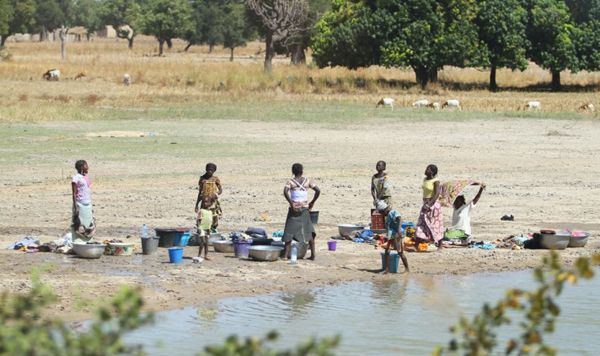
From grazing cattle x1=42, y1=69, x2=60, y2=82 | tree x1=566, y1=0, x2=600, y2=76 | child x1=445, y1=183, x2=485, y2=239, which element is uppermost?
tree x1=566, y1=0, x2=600, y2=76

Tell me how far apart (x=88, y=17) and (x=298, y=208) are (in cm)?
14763

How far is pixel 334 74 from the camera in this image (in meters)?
62.0

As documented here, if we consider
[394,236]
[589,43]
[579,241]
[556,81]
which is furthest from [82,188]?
[589,43]

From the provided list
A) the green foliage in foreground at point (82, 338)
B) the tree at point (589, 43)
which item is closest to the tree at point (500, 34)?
the tree at point (589, 43)

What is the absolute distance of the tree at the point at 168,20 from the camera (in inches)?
4459

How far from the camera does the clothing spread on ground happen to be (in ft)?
56.9

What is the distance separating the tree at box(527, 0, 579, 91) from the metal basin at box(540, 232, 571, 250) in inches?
1755

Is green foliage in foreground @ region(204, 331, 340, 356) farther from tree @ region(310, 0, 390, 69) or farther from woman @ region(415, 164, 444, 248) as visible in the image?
tree @ region(310, 0, 390, 69)

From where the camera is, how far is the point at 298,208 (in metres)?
15.0

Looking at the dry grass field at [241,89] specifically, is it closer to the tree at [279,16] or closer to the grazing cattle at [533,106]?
the grazing cattle at [533,106]

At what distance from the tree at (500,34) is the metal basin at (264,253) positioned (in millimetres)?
44554

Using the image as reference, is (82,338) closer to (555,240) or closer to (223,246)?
(223,246)

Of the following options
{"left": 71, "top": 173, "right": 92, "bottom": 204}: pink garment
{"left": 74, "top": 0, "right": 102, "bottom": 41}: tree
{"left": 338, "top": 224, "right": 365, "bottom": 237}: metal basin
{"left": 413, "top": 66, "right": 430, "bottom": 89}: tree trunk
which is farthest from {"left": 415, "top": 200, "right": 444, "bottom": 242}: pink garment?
{"left": 74, "top": 0, "right": 102, "bottom": 41}: tree

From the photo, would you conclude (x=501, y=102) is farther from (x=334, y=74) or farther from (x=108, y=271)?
(x=108, y=271)
